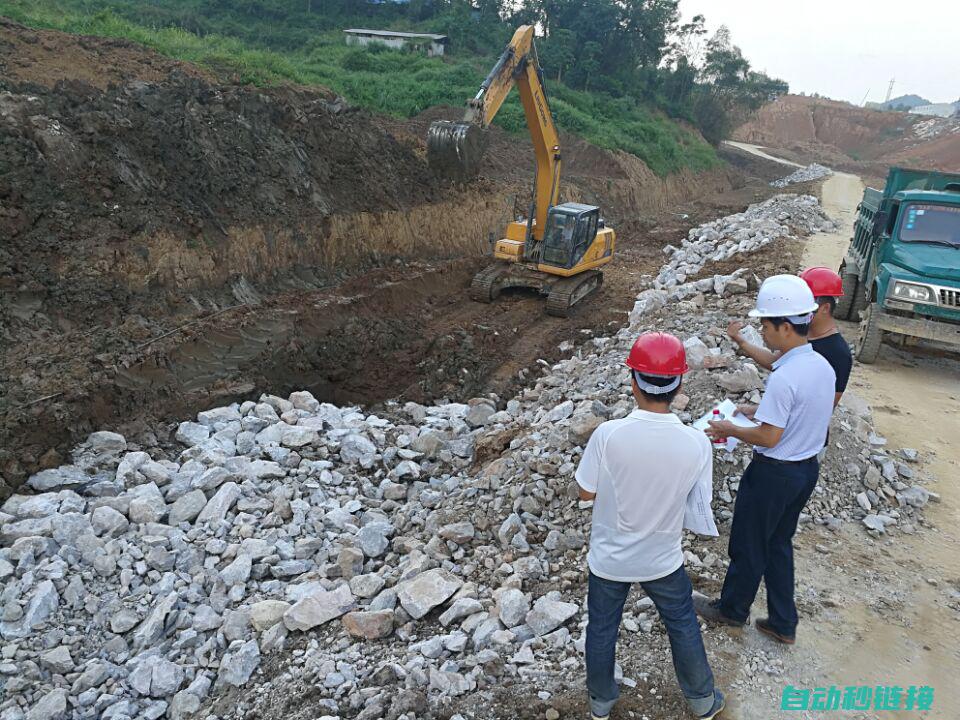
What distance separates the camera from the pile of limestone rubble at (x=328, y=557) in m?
4.20

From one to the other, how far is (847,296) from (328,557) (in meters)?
8.80

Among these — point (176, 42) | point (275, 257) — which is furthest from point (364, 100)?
point (275, 257)

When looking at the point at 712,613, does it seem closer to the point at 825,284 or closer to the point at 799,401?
the point at 799,401

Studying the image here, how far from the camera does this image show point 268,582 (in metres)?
5.41

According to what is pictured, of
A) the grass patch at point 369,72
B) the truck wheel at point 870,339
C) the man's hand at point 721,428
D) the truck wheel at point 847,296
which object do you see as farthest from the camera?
the grass patch at point 369,72

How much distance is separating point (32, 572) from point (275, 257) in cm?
755

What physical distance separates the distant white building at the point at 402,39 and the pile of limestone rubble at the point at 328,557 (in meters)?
27.5

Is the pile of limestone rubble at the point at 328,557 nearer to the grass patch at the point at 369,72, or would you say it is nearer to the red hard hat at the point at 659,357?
the red hard hat at the point at 659,357

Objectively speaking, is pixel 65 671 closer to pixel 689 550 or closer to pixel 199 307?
pixel 689 550

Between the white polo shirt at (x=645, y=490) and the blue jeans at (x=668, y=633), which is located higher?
the white polo shirt at (x=645, y=490)

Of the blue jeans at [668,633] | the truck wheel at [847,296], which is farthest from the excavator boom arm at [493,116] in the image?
the blue jeans at [668,633]

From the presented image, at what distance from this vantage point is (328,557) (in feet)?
18.8

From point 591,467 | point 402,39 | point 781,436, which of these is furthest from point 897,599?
point 402,39

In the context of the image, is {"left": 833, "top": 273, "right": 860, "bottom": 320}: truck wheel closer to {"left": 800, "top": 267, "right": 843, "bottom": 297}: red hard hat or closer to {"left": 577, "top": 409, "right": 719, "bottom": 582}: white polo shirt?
{"left": 800, "top": 267, "right": 843, "bottom": 297}: red hard hat
